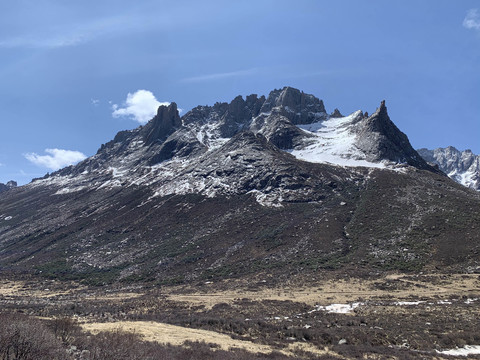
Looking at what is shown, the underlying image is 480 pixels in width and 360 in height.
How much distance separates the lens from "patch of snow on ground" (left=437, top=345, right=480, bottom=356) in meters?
19.7

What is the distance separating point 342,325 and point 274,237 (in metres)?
50.9

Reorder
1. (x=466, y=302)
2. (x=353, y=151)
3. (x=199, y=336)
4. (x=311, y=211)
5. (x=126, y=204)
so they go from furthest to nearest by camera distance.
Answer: (x=353, y=151) < (x=126, y=204) < (x=311, y=211) < (x=466, y=302) < (x=199, y=336)

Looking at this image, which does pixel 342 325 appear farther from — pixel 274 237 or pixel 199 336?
pixel 274 237

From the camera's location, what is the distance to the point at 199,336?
23.8m

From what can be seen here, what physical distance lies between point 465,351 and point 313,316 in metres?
13.8

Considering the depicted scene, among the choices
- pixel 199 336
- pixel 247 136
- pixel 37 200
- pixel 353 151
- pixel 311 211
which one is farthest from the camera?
pixel 37 200

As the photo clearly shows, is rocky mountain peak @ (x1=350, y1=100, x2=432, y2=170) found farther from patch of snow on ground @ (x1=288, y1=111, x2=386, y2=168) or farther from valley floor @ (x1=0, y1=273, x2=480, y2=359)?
valley floor @ (x1=0, y1=273, x2=480, y2=359)

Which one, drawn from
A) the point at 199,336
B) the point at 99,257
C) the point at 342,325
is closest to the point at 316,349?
the point at 342,325

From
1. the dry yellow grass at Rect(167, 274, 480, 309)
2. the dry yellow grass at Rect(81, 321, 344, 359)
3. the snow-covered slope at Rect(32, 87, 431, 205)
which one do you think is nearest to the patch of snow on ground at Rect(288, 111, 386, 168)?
the snow-covered slope at Rect(32, 87, 431, 205)

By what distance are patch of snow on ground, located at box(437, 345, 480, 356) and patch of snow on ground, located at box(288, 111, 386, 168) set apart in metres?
110

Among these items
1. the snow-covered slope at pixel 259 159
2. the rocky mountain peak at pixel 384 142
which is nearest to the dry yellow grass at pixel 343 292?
the snow-covered slope at pixel 259 159

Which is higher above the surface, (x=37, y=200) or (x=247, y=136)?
(x=247, y=136)

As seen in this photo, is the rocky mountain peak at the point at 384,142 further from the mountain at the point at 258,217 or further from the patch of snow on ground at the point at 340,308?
the patch of snow on ground at the point at 340,308

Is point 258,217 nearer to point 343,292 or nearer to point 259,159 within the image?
point 259,159
